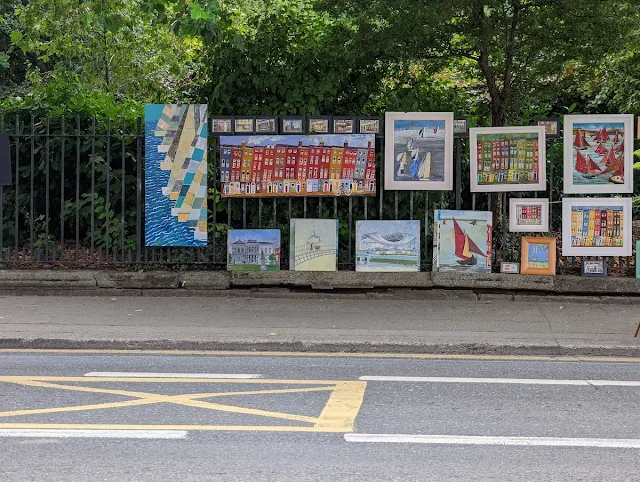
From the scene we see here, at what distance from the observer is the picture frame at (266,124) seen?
36.5 feet

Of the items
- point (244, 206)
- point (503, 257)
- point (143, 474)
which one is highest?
point (244, 206)

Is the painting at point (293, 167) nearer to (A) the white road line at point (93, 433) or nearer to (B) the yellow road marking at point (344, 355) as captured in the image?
(B) the yellow road marking at point (344, 355)

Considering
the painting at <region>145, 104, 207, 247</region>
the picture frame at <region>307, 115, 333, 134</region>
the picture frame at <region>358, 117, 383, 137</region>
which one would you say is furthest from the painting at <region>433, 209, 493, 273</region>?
the painting at <region>145, 104, 207, 247</region>

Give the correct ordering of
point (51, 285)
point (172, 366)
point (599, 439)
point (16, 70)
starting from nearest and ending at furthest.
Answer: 1. point (599, 439)
2. point (172, 366)
3. point (51, 285)
4. point (16, 70)

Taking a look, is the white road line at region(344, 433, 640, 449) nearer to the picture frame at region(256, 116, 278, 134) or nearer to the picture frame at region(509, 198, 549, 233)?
the picture frame at region(509, 198, 549, 233)

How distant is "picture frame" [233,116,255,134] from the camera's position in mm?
11133

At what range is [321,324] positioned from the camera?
9.34m

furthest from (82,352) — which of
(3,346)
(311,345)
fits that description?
(311,345)

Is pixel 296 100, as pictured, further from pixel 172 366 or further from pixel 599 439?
pixel 599 439

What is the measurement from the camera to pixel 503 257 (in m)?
11.3

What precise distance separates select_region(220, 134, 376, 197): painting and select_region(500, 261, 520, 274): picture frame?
6.82 ft

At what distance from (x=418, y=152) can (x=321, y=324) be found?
3.20 meters

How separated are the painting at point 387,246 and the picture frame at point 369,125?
4.18 feet

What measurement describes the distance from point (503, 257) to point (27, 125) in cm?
747
